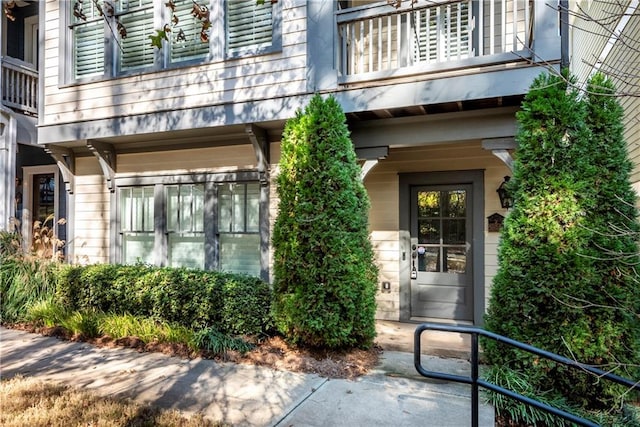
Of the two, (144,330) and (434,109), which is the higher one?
(434,109)

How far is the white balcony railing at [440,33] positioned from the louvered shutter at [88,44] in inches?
161

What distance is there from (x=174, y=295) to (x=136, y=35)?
13.6 feet

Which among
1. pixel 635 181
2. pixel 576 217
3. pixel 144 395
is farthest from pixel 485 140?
pixel 144 395

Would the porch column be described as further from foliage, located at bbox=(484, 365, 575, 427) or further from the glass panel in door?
foliage, located at bbox=(484, 365, 575, 427)

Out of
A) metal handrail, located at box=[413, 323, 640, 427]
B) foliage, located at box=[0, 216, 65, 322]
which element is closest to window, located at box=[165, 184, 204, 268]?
foliage, located at box=[0, 216, 65, 322]

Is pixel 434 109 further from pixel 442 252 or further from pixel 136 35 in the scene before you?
pixel 136 35

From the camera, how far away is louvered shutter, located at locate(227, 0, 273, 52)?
5.30 metres

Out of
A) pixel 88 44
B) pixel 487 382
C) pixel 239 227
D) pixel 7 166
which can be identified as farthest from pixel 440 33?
pixel 7 166

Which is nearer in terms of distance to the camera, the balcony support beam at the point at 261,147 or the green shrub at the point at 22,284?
the balcony support beam at the point at 261,147

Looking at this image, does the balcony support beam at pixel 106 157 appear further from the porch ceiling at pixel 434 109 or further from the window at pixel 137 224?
the porch ceiling at pixel 434 109

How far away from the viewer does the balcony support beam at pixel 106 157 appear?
20.4 ft

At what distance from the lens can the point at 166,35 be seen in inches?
211

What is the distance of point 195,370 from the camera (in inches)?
156

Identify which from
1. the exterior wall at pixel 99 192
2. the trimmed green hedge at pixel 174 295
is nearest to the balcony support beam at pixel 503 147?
the trimmed green hedge at pixel 174 295
